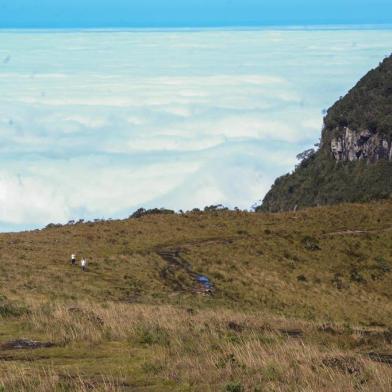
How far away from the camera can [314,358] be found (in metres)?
11.4

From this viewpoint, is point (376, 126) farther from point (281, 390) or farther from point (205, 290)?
point (281, 390)

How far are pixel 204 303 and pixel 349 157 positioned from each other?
10027 cm

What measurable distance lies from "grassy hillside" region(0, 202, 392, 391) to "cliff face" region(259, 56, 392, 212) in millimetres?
67183

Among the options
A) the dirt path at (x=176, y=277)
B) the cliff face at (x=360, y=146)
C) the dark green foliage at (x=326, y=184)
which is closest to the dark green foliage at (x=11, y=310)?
the dirt path at (x=176, y=277)

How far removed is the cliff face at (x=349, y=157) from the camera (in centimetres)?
11350

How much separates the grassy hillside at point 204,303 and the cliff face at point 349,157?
67183 millimetres

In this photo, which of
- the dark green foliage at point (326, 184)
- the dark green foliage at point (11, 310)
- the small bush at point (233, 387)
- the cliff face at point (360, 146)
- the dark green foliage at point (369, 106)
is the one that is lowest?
the dark green foliage at point (326, 184)

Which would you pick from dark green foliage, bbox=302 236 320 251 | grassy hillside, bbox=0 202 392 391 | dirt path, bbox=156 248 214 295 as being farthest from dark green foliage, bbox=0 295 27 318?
dark green foliage, bbox=302 236 320 251

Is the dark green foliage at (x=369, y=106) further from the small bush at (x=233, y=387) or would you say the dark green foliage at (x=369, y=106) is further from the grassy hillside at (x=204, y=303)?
the small bush at (x=233, y=387)

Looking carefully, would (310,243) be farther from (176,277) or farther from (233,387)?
(233,387)

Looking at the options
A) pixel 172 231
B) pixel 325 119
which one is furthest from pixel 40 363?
pixel 325 119

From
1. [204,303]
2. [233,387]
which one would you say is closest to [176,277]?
[204,303]

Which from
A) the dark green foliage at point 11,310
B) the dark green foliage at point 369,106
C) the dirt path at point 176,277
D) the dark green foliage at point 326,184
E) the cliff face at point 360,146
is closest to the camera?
the dark green foliage at point 11,310

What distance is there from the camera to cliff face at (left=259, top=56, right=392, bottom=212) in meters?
114
